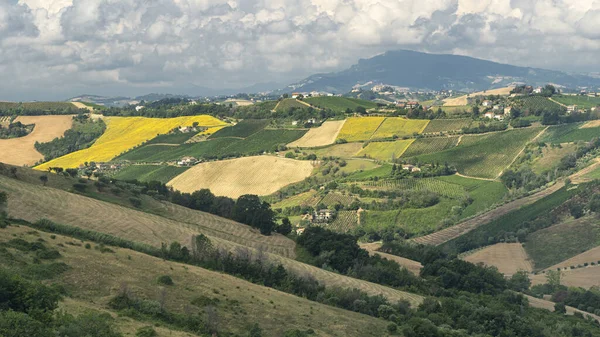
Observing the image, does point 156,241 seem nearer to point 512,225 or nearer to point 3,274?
point 3,274

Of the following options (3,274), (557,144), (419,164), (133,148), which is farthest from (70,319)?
(133,148)

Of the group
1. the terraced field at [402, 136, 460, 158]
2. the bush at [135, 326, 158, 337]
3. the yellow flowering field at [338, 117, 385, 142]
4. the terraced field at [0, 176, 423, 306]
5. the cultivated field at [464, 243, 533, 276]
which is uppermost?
the bush at [135, 326, 158, 337]

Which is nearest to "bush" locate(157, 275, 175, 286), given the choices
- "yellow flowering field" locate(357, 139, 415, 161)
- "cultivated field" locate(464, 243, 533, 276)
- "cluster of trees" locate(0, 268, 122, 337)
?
"cluster of trees" locate(0, 268, 122, 337)

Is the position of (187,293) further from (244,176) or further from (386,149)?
(386,149)

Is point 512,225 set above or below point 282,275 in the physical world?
below

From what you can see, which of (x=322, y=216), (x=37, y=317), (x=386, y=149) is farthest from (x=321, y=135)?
(x=37, y=317)

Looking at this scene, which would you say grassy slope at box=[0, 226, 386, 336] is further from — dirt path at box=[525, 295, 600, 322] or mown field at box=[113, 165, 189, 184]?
mown field at box=[113, 165, 189, 184]
